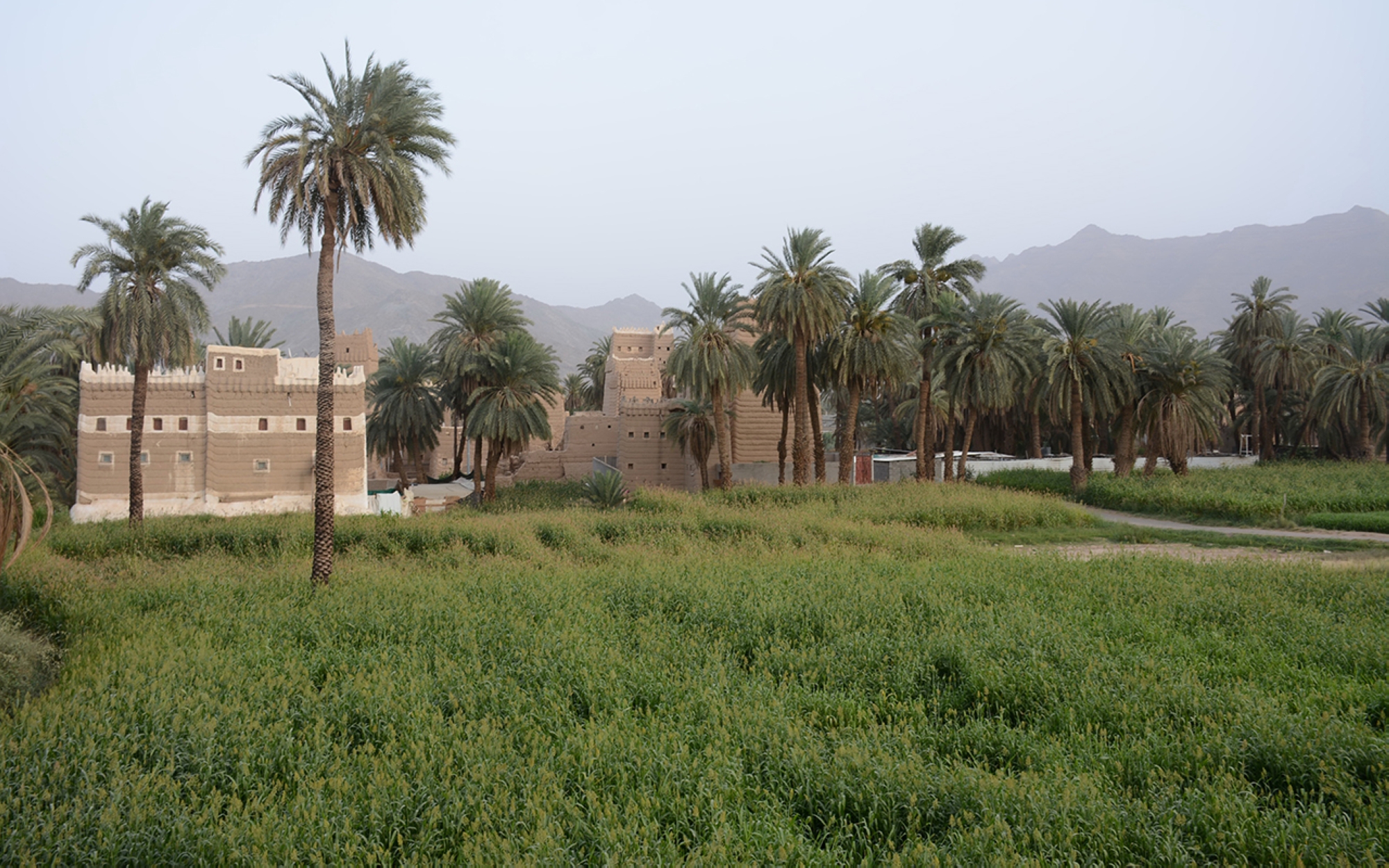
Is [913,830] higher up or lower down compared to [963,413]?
Result: lower down

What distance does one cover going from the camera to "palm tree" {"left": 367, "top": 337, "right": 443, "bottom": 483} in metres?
37.2

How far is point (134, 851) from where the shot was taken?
16.6 ft

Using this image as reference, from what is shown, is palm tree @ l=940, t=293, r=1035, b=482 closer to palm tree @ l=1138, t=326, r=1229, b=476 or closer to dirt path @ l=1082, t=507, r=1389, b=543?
palm tree @ l=1138, t=326, r=1229, b=476

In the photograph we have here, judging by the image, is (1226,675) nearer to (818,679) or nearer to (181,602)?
(818,679)

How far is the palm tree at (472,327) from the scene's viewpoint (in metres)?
33.2

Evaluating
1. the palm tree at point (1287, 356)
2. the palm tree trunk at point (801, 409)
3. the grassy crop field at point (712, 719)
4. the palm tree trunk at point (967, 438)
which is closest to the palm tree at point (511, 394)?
the palm tree trunk at point (801, 409)

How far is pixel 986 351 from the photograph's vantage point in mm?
29250

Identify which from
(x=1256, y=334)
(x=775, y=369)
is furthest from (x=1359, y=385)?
(x=775, y=369)

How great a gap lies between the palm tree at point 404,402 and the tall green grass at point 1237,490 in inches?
1035

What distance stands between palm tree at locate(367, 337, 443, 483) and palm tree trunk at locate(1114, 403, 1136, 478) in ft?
99.9

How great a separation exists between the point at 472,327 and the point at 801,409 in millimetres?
15526

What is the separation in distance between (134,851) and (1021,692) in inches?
295

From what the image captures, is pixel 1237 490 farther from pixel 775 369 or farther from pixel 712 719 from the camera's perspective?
pixel 712 719

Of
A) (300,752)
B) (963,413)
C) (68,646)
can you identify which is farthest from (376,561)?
(963,413)
